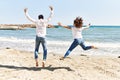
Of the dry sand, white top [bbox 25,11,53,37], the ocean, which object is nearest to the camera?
the dry sand

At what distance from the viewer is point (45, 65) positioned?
12.9 m

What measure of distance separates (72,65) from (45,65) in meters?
1.07

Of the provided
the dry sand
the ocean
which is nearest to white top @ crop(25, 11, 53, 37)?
the dry sand

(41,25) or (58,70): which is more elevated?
(41,25)

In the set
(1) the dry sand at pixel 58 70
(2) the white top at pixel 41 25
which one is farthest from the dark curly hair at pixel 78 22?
(1) the dry sand at pixel 58 70

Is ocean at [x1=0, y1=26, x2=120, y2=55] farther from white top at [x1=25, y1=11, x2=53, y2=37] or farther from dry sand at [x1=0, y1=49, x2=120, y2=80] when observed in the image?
white top at [x1=25, y1=11, x2=53, y2=37]

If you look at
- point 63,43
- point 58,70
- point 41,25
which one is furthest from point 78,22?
point 63,43

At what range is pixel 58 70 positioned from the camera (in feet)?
38.8

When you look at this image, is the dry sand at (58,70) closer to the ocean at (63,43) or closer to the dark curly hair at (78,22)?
the dark curly hair at (78,22)

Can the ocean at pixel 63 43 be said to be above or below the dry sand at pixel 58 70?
below

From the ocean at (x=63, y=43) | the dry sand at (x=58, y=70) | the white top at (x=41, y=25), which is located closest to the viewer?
the dry sand at (x=58, y=70)

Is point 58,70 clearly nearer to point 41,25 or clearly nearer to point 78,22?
point 41,25

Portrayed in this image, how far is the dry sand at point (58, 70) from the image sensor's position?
428 inches

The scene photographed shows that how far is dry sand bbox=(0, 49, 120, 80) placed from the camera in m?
10.9
